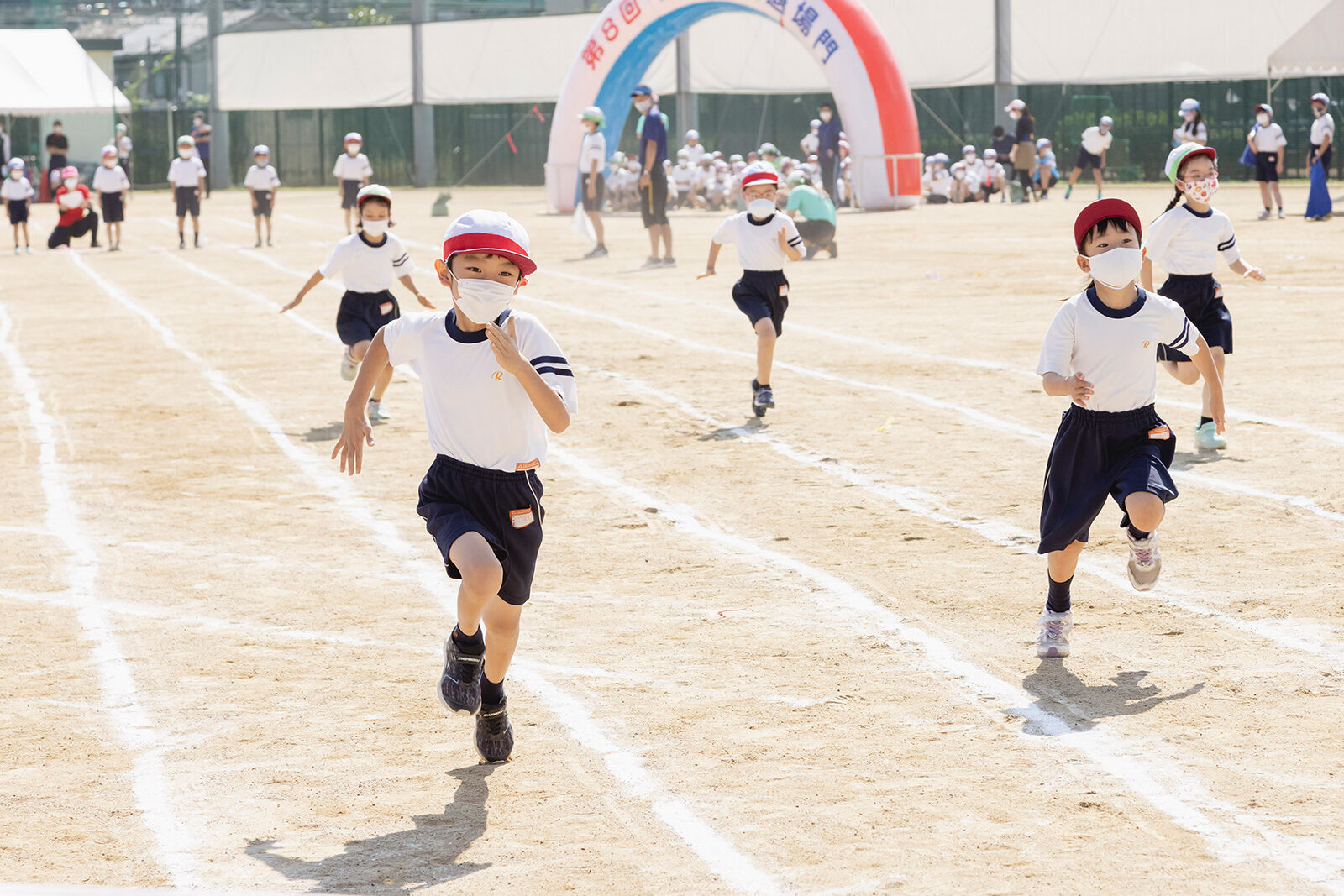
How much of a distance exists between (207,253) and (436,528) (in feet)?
84.2

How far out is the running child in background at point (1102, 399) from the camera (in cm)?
663

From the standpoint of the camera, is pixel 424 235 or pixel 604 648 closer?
pixel 604 648

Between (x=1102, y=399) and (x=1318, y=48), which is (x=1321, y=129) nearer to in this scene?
(x=1318, y=48)

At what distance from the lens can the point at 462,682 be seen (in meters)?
5.58

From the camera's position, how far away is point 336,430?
12398mm

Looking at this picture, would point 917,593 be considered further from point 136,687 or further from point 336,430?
point 336,430

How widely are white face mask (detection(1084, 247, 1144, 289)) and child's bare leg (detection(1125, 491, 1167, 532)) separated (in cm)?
85

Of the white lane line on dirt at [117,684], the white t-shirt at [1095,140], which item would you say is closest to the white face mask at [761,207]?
the white lane line on dirt at [117,684]

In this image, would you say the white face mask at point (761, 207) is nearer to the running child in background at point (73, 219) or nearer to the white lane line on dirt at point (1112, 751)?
the white lane line on dirt at point (1112, 751)

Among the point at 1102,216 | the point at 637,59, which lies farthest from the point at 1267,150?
the point at 1102,216

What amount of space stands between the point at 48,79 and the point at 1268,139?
117 feet

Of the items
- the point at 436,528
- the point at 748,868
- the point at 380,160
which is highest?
the point at 380,160

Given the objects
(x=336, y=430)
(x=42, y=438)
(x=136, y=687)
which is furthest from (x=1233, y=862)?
(x=42, y=438)

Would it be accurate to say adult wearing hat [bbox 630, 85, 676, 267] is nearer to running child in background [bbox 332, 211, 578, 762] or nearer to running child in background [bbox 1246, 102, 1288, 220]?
running child in background [bbox 1246, 102, 1288, 220]
